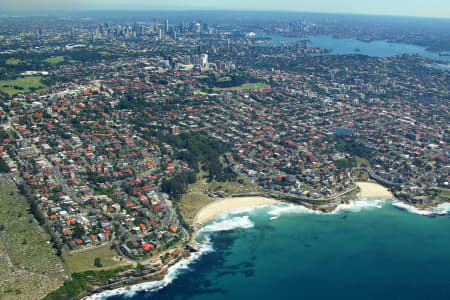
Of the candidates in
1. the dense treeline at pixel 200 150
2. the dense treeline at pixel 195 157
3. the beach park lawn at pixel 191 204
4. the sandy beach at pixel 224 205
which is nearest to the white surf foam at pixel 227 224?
the sandy beach at pixel 224 205

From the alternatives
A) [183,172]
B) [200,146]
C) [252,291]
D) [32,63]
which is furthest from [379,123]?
[32,63]

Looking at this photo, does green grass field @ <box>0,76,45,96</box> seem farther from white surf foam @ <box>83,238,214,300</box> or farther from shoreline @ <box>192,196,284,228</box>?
white surf foam @ <box>83,238,214,300</box>

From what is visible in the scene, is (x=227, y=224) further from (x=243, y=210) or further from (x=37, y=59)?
(x=37, y=59)

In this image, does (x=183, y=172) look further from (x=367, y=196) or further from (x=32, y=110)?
(x=32, y=110)

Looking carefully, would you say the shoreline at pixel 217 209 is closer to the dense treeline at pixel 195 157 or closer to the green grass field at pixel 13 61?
the dense treeline at pixel 195 157

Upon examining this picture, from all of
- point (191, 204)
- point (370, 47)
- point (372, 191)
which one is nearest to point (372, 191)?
point (372, 191)
